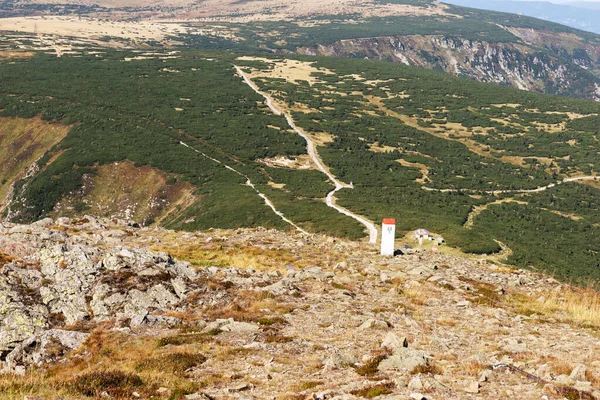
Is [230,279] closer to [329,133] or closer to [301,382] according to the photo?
[301,382]

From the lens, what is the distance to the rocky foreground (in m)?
13.8

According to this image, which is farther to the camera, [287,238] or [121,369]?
[287,238]

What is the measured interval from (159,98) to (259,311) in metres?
138

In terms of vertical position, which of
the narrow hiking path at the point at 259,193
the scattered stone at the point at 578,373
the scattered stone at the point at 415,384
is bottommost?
the narrow hiking path at the point at 259,193

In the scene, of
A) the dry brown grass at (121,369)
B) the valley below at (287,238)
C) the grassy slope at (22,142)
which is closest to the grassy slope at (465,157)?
the valley below at (287,238)

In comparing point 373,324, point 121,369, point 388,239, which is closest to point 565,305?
point 373,324

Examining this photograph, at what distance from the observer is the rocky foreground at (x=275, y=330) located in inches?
542

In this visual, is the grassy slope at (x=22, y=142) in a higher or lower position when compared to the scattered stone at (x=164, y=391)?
lower

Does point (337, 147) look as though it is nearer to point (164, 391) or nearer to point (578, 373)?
point (578, 373)

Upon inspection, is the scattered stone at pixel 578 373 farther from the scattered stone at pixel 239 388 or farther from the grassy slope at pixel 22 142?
the grassy slope at pixel 22 142

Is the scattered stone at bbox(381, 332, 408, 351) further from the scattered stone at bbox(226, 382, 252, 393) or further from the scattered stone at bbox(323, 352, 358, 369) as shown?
the scattered stone at bbox(226, 382, 252, 393)

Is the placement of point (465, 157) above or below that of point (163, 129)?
below

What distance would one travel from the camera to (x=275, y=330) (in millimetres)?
18875

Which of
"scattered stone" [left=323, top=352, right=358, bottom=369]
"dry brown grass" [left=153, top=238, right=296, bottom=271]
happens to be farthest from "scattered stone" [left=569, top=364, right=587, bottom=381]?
"dry brown grass" [left=153, top=238, right=296, bottom=271]
